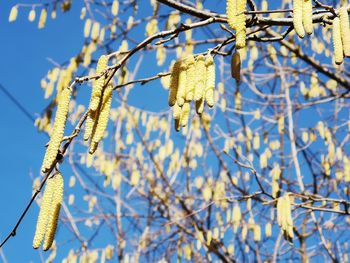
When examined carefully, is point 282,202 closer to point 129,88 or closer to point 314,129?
point 314,129

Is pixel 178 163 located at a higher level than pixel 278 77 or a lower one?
lower

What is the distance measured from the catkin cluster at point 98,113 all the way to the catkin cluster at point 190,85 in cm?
14

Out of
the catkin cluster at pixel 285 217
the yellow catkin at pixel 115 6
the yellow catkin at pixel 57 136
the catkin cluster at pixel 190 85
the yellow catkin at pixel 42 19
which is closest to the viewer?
the yellow catkin at pixel 57 136

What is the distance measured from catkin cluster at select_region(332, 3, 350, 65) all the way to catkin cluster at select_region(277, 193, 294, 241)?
2.53ft

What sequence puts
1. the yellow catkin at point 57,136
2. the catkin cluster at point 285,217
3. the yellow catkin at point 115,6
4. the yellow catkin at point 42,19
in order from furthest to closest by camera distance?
the yellow catkin at point 115,6, the yellow catkin at point 42,19, the catkin cluster at point 285,217, the yellow catkin at point 57,136

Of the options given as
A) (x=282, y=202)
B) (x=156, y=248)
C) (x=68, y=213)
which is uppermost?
(x=68, y=213)

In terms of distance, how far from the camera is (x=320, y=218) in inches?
151

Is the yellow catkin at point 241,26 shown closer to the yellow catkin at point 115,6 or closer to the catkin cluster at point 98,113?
the catkin cluster at point 98,113

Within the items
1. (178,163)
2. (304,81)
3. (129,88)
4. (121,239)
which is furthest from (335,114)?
(121,239)

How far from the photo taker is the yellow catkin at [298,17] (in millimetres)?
1138

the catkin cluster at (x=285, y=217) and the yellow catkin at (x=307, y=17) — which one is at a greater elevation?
the yellow catkin at (x=307, y=17)

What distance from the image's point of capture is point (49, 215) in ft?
3.56

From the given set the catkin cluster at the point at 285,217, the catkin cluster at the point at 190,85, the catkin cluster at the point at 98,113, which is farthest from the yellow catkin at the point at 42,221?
the catkin cluster at the point at 285,217

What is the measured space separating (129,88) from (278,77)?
1163 mm
